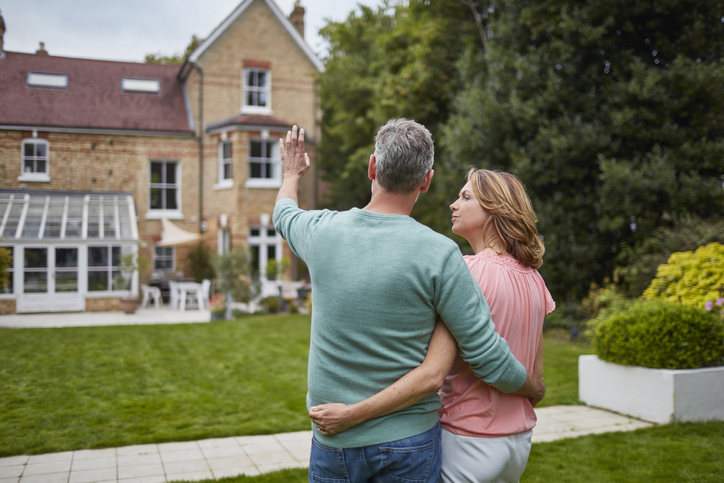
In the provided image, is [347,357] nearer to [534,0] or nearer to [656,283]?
[656,283]

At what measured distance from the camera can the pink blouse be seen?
1784 mm

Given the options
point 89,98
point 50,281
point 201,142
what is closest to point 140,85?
point 89,98

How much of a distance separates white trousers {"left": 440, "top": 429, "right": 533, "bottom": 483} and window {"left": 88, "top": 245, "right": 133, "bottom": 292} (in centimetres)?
1519

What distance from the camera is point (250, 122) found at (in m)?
17.4

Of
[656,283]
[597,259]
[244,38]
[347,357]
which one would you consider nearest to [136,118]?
[244,38]

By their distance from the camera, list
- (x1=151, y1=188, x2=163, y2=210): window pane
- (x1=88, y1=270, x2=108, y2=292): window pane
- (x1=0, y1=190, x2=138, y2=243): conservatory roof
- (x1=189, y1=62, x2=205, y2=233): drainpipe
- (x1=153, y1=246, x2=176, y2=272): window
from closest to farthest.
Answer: (x1=0, y1=190, x2=138, y2=243): conservatory roof < (x1=88, y1=270, x2=108, y2=292): window pane < (x1=151, y1=188, x2=163, y2=210): window pane < (x1=153, y1=246, x2=176, y2=272): window < (x1=189, y1=62, x2=205, y2=233): drainpipe

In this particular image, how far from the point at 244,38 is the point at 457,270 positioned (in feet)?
63.2

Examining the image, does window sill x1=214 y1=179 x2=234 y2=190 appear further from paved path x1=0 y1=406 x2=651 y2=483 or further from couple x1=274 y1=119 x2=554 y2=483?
couple x1=274 y1=119 x2=554 y2=483

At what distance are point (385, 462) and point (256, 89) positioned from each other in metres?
18.7

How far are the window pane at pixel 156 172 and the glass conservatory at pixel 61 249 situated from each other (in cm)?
220

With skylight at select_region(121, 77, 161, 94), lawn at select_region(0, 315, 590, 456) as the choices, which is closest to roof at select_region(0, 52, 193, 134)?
skylight at select_region(121, 77, 161, 94)

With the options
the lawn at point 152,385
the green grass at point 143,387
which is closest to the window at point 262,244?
the lawn at point 152,385

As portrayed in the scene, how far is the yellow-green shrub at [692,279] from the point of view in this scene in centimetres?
612

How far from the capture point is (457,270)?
1.58m
